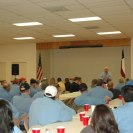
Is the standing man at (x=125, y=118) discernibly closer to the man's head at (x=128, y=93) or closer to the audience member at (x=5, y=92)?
the man's head at (x=128, y=93)

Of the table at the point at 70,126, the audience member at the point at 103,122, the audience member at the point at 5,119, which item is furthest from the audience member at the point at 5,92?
the audience member at the point at 5,119

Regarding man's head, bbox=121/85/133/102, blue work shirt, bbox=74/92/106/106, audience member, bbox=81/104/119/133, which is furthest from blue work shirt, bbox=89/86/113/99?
audience member, bbox=81/104/119/133

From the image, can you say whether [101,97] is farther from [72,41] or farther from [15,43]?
[15,43]

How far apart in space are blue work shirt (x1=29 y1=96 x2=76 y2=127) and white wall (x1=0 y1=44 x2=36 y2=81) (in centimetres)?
1208

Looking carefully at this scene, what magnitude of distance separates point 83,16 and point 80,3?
1.70m

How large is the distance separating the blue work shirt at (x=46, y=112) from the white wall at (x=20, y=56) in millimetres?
12080

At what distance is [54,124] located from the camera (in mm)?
4219

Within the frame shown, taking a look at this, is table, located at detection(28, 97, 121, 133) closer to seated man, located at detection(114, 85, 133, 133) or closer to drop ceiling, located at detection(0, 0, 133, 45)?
seated man, located at detection(114, 85, 133, 133)

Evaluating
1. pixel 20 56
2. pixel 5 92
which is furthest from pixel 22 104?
pixel 20 56

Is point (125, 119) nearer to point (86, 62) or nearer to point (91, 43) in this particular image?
point (91, 43)

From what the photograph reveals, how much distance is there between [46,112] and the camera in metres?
4.31

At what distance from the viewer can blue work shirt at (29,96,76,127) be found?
4.30 metres

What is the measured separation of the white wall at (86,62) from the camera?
52.5 feet

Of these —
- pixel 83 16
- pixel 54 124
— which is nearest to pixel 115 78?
pixel 83 16
